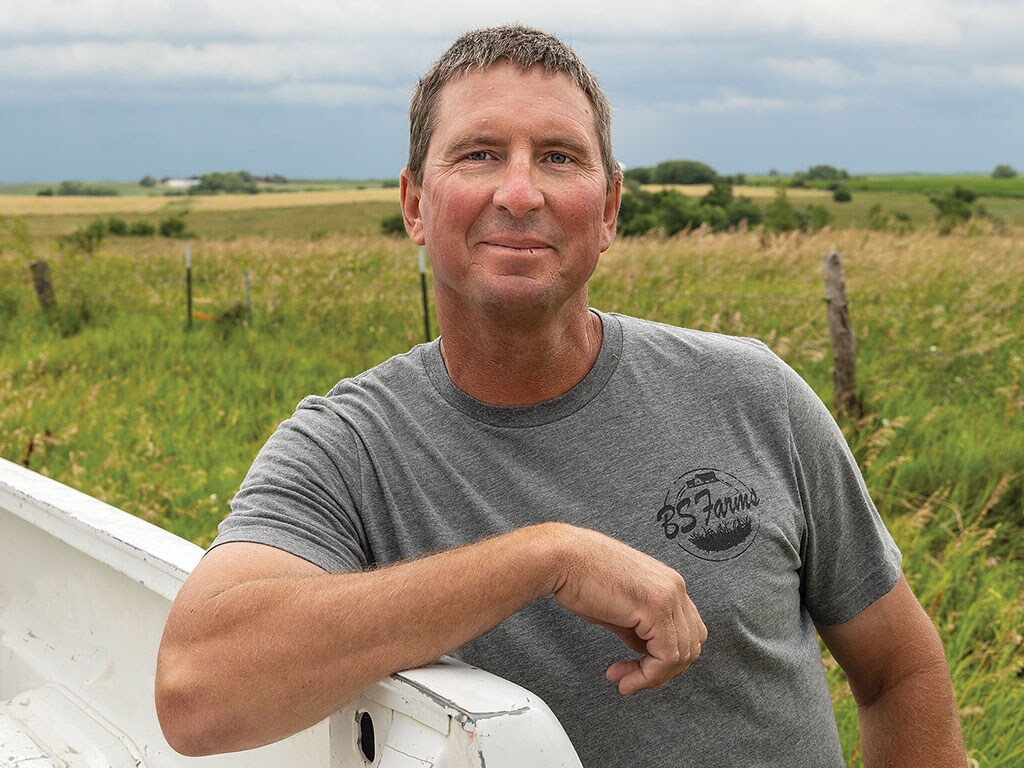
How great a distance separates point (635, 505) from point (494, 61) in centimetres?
77

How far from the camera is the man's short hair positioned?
1.88 meters

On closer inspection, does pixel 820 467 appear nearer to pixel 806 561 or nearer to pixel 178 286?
pixel 806 561

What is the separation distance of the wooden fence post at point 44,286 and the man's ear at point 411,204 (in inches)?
362

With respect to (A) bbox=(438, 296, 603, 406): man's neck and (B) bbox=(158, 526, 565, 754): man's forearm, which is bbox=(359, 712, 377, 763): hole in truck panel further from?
(A) bbox=(438, 296, 603, 406): man's neck

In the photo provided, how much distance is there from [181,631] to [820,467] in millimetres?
1064

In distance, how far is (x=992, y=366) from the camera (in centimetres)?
655

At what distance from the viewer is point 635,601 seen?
150 centimetres

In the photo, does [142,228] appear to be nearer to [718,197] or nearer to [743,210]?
[718,197]

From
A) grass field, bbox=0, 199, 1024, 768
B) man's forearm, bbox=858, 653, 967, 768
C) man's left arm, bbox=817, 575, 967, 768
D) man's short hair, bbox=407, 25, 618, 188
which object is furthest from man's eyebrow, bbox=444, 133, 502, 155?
grass field, bbox=0, 199, 1024, 768

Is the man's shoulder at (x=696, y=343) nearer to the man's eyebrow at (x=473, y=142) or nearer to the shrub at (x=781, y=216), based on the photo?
the man's eyebrow at (x=473, y=142)

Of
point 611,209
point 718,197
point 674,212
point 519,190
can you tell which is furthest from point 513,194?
point 718,197

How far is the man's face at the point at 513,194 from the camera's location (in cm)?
181

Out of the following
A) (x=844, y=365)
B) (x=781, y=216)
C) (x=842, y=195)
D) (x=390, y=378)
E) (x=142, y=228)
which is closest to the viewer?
(x=390, y=378)

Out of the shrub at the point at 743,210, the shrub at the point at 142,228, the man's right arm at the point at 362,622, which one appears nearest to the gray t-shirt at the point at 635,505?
the man's right arm at the point at 362,622
